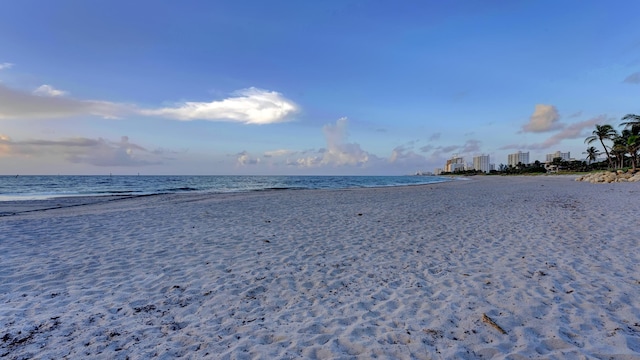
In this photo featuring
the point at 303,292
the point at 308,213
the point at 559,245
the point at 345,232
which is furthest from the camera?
the point at 308,213

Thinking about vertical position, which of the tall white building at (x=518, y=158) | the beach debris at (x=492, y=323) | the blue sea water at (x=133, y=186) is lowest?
the blue sea water at (x=133, y=186)

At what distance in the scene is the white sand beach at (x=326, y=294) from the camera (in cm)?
359

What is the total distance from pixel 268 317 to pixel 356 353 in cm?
138

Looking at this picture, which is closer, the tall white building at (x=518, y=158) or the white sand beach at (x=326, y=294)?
the white sand beach at (x=326, y=294)

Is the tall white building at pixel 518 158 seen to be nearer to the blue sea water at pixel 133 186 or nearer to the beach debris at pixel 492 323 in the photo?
the blue sea water at pixel 133 186

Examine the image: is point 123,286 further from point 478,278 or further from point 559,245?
point 559,245

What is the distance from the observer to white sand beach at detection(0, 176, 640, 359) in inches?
141

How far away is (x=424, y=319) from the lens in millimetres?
4148

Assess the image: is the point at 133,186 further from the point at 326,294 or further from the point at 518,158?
the point at 518,158

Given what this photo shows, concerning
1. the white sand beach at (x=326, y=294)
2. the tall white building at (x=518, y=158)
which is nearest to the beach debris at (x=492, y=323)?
the white sand beach at (x=326, y=294)

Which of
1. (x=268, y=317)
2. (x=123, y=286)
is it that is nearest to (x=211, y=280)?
(x=123, y=286)

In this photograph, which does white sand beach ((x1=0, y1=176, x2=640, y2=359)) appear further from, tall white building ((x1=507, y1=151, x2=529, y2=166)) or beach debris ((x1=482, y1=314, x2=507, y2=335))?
tall white building ((x1=507, y1=151, x2=529, y2=166))

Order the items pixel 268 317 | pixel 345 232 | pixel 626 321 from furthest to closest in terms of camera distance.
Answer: pixel 345 232 → pixel 268 317 → pixel 626 321

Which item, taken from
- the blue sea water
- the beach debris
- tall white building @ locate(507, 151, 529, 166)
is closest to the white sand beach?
Result: the beach debris
